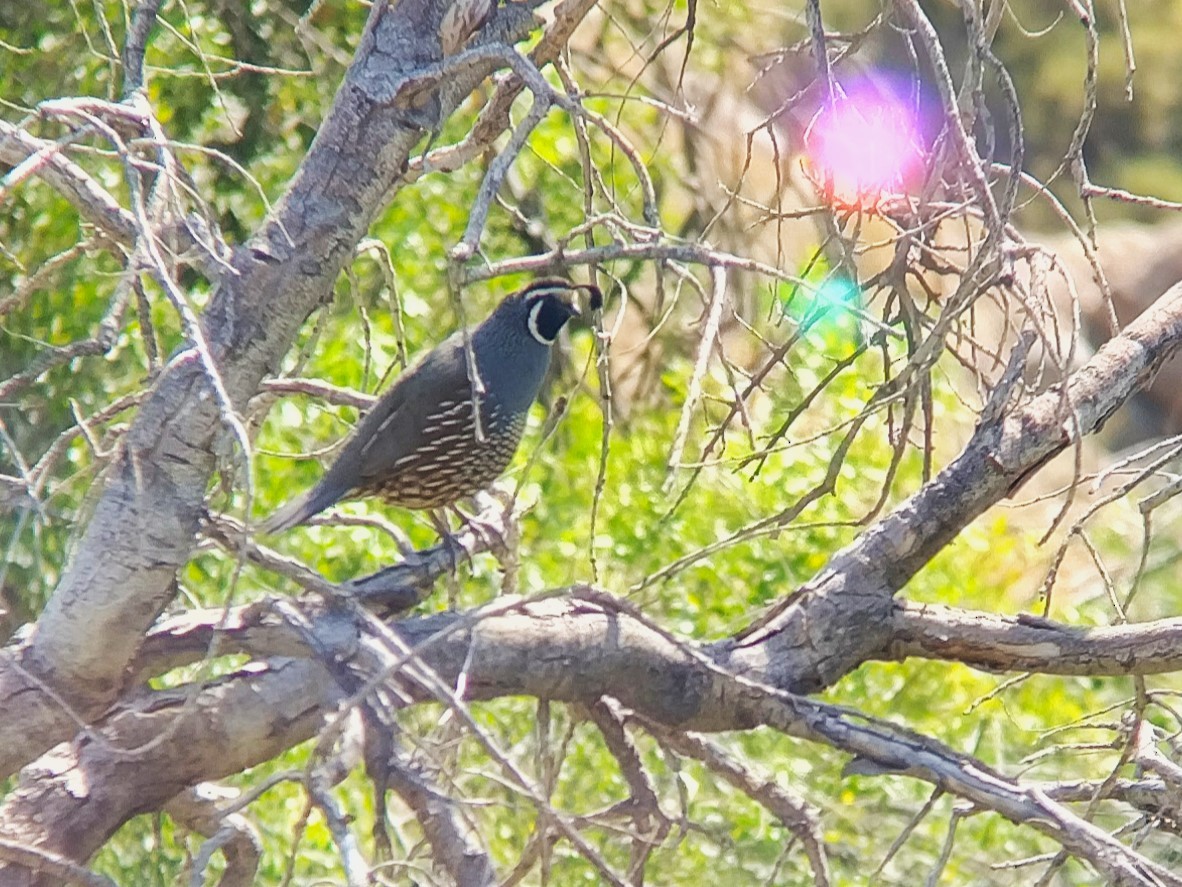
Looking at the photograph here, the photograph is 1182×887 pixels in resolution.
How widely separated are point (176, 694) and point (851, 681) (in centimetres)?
219

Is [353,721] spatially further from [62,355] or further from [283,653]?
[62,355]

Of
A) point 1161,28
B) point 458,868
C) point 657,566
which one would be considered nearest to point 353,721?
point 458,868

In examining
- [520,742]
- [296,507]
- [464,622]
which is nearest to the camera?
[464,622]

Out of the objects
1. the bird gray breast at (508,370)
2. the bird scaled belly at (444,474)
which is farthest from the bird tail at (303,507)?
the bird gray breast at (508,370)

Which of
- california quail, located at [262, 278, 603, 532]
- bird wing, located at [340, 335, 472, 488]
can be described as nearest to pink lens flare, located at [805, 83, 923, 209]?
california quail, located at [262, 278, 603, 532]

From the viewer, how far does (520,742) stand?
3.80 meters

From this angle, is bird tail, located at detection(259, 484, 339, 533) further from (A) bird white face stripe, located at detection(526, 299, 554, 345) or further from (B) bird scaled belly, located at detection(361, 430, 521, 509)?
(A) bird white face stripe, located at detection(526, 299, 554, 345)

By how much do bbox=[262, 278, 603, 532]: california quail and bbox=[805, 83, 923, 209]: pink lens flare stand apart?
3.37 feet

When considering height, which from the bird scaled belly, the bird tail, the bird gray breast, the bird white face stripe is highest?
the bird white face stripe

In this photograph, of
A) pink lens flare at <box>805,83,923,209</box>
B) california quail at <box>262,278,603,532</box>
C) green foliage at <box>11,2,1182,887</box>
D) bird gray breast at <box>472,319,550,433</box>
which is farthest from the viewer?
green foliage at <box>11,2,1182,887</box>

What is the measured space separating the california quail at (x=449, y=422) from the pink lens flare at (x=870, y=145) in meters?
1.03

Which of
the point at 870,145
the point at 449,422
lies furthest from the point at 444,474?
the point at 870,145

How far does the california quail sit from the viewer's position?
10.8 ft

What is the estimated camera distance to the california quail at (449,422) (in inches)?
129
